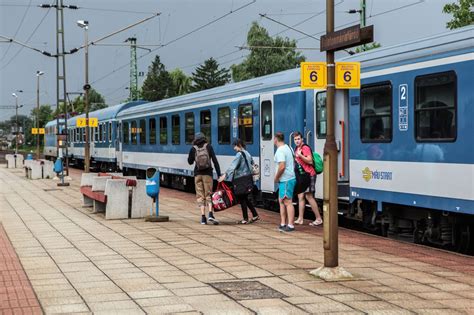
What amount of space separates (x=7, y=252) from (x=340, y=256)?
478cm

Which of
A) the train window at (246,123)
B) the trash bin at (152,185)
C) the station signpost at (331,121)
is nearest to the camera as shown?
the station signpost at (331,121)

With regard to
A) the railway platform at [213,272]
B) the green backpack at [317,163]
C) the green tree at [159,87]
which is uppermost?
the green tree at [159,87]

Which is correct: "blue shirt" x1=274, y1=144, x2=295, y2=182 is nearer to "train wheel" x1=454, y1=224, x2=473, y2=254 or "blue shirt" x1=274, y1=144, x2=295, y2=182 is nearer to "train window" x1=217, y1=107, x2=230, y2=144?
"train wheel" x1=454, y1=224, x2=473, y2=254

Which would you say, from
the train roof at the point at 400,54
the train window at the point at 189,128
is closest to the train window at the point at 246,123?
the train roof at the point at 400,54

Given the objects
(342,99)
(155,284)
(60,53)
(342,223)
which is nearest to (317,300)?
(155,284)

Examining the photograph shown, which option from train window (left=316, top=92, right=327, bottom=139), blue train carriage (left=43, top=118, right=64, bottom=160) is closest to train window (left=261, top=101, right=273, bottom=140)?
train window (left=316, top=92, right=327, bottom=139)

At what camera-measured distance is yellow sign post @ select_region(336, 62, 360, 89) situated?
8.66 metres

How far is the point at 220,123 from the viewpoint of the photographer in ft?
68.3

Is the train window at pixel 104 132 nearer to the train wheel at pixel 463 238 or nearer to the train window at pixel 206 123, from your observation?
the train window at pixel 206 123

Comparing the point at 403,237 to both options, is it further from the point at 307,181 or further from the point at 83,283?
the point at 83,283

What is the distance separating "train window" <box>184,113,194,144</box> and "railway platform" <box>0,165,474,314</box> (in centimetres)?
914

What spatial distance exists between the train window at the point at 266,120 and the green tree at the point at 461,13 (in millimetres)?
14370

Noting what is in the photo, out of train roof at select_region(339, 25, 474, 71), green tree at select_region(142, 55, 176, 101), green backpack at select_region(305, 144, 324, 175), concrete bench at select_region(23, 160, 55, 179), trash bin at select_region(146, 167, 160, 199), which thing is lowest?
concrete bench at select_region(23, 160, 55, 179)

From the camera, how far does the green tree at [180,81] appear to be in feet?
380
